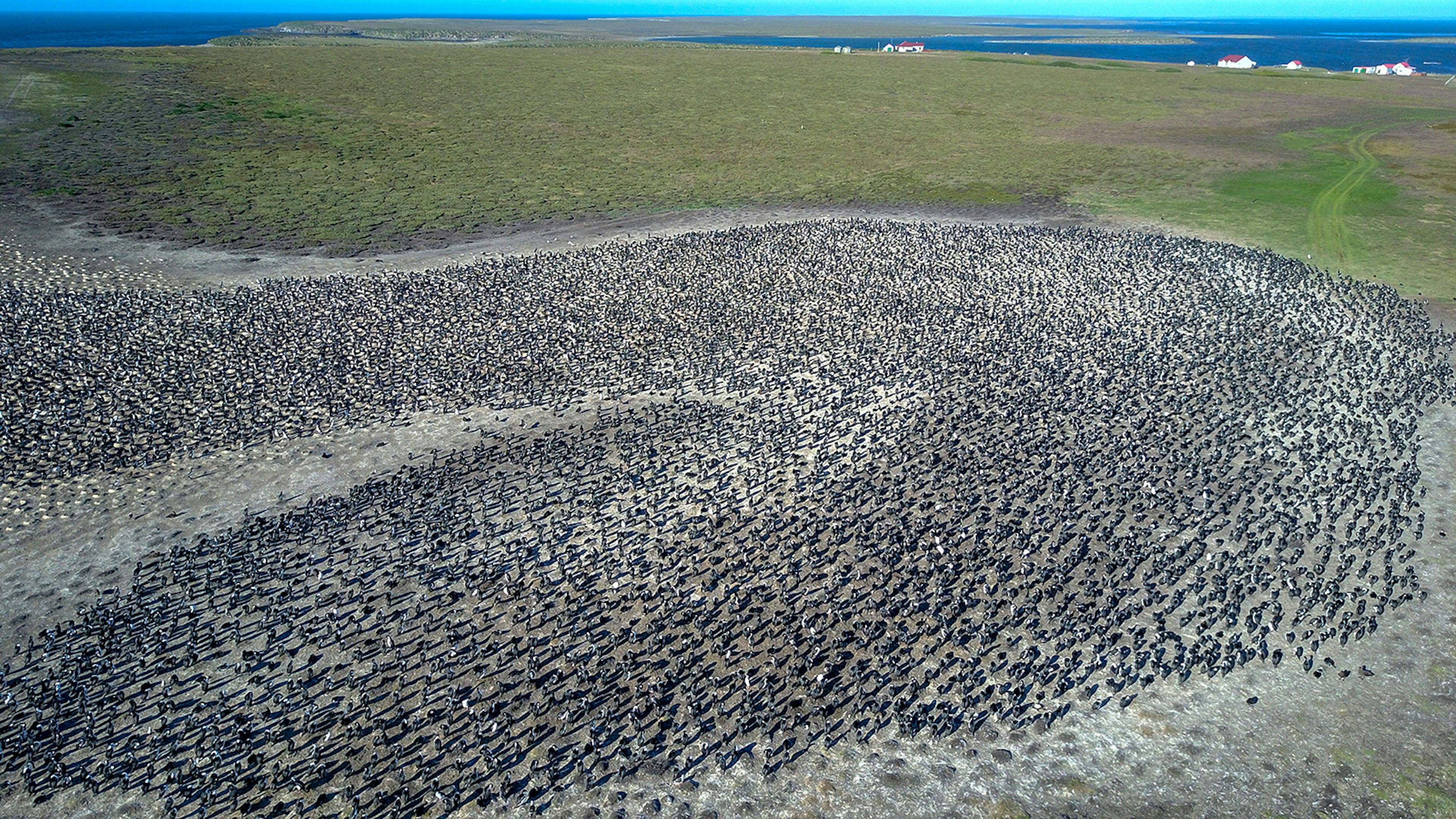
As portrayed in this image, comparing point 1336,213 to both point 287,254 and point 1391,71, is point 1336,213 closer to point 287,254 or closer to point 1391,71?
point 287,254

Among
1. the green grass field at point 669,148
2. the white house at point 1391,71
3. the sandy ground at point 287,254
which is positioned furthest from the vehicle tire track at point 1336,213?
the white house at point 1391,71

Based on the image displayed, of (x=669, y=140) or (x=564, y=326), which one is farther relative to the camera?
(x=669, y=140)

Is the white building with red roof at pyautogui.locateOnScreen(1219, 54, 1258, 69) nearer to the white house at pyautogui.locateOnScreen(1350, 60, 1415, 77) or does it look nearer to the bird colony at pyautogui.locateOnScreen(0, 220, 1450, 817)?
the white house at pyautogui.locateOnScreen(1350, 60, 1415, 77)

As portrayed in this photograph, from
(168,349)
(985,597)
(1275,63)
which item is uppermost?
(1275,63)

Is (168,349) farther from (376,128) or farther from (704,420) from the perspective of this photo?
(376,128)

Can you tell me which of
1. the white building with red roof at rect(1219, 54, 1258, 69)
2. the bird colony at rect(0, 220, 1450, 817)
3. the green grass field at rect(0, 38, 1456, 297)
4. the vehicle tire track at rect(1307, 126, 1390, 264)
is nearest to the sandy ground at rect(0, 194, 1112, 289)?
the green grass field at rect(0, 38, 1456, 297)

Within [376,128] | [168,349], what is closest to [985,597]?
[168,349]
